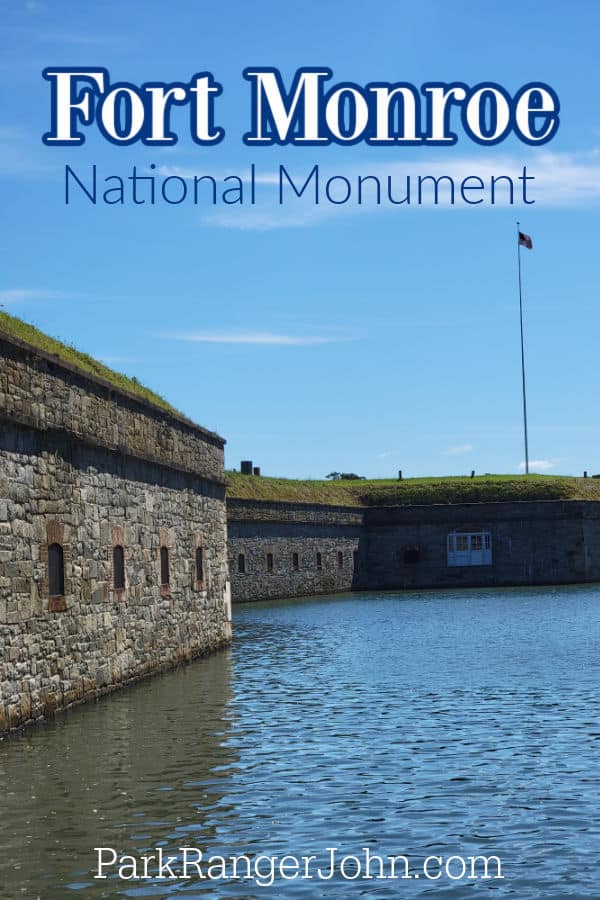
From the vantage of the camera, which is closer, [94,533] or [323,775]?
[323,775]

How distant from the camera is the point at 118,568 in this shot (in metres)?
17.4

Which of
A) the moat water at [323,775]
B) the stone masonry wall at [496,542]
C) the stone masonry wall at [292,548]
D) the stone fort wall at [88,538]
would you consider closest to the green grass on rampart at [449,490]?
the stone masonry wall at [496,542]

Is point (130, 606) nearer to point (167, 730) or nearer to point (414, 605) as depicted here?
point (167, 730)

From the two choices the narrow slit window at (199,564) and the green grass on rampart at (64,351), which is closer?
the green grass on rampart at (64,351)

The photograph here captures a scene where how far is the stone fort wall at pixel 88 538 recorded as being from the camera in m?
13.3

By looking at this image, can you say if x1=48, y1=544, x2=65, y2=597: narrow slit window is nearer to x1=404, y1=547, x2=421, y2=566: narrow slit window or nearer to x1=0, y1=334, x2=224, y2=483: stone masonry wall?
x1=0, y1=334, x2=224, y2=483: stone masonry wall

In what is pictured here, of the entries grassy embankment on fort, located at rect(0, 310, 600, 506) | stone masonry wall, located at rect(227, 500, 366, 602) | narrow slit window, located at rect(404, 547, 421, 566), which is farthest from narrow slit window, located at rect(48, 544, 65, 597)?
narrow slit window, located at rect(404, 547, 421, 566)

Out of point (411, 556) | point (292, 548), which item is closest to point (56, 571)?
point (292, 548)

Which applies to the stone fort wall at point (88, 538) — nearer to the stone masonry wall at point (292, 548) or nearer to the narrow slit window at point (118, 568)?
the narrow slit window at point (118, 568)

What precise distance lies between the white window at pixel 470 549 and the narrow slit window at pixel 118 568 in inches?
1437

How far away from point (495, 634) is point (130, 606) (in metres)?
10.1

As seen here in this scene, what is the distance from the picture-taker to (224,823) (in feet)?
29.5

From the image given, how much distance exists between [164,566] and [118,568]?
2658mm

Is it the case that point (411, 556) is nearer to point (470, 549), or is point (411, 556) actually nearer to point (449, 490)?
point (470, 549)
